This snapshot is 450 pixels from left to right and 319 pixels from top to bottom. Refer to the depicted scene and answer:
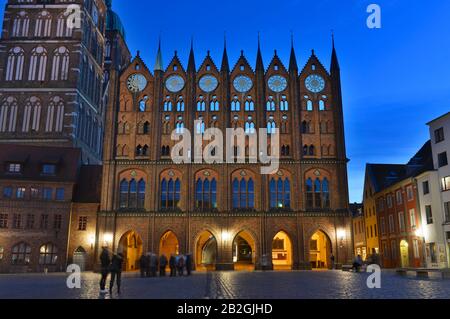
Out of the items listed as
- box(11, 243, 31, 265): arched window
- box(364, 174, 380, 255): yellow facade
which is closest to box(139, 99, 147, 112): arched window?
box(11, 243, 31, 265): arched window

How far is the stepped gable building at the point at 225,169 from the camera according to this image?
43938 mm

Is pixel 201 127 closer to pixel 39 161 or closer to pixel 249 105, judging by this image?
pixel 249 105

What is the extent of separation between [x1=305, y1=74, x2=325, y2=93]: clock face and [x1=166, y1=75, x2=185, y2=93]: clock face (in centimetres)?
1379

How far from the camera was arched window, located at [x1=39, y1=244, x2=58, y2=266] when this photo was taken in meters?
44.5

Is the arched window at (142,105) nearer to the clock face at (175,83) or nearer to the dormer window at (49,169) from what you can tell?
the clock face at (175,83)

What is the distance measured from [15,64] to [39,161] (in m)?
23.5

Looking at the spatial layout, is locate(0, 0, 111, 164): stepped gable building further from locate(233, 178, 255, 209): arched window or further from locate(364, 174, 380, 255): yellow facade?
locate(364, 174, 380, 255): yellow facade

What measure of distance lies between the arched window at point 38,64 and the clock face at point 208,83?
29.1 metres

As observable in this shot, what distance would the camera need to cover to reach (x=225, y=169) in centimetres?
4516

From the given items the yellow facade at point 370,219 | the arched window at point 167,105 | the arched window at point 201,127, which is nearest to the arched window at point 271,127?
the arched window at point 201,127

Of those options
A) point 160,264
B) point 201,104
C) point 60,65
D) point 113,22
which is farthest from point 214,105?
point 113,22

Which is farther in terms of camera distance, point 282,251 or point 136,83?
point 282,251
